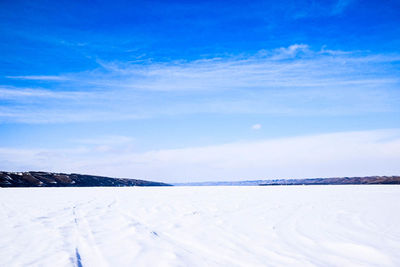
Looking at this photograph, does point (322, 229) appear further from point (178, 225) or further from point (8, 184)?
point (8, 184)

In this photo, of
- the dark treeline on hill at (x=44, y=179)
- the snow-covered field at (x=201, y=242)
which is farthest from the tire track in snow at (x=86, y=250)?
the dark treeline on hill at (x=44, y=179)

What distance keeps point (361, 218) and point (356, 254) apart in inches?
170

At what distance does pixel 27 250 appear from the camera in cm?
468

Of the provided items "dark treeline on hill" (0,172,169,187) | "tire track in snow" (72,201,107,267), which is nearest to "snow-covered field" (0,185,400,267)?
"tire track in snow" (72,201,107,267)

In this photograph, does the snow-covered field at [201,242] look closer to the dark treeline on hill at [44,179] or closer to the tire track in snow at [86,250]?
the tire track in snow at [86,250]

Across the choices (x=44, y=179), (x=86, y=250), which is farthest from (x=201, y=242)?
(x=44, y=179)

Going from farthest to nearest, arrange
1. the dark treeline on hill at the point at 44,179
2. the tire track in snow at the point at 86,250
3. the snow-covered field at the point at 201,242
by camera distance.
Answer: the dark treeline on hill at the point at 44,179, the snow-covered field at the point at 201,242, the tire track in snow at the point at 86,250

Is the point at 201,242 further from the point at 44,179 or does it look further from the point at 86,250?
the point at 44,179

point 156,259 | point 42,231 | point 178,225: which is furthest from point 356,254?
point 42,231

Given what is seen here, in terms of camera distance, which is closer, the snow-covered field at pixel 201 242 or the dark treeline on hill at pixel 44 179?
the snow-covered field at pixel 201 242

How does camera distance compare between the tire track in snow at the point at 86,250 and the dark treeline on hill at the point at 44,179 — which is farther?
the dark treeline on hill at the point at 44,179

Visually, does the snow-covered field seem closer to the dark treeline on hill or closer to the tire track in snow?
the tire track in snow

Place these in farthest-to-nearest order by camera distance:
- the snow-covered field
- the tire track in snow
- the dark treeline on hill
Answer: the dark treeline on hill < the snow-covered field < the tire track in snow

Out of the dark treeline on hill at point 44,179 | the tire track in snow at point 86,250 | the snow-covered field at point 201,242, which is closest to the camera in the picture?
the tire track in snow at point 86,250
